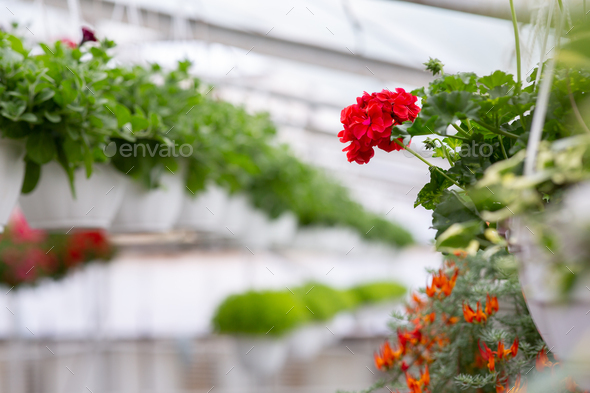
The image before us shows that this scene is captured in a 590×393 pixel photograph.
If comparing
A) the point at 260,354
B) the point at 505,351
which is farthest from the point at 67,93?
the point at 260,354

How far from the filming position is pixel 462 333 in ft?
3.01

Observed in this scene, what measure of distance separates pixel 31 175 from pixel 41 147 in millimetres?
81

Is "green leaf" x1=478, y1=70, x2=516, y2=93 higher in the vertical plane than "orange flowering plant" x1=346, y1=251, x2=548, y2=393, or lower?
higher

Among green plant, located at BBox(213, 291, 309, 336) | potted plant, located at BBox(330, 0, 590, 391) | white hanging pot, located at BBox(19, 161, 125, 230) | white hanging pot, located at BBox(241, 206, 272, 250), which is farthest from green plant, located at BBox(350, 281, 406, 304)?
potted plant, located at BBox(330, 0, 590, 391)

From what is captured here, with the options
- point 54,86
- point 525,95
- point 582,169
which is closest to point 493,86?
point 525,95

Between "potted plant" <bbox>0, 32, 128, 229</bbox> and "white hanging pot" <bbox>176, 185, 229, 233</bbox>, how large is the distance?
385mm

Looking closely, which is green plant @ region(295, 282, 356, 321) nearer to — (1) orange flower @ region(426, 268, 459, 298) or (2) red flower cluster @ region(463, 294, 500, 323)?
(1) orange flower @ region(426, 268, 459, 298)

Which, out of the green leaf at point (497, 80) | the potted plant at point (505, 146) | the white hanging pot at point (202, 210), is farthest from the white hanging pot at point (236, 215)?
the green leaf at point (497, 80)

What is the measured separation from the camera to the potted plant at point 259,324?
293 centimetres

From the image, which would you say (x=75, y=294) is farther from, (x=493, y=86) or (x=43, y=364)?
(x=493, y=86)

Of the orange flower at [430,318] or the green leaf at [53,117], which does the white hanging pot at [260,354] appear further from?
the green leaf at [53,117]

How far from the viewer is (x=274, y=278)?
7613 millimetres

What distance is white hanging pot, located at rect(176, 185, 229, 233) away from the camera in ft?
4.92

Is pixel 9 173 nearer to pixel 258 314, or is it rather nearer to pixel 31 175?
pixel 31 175
